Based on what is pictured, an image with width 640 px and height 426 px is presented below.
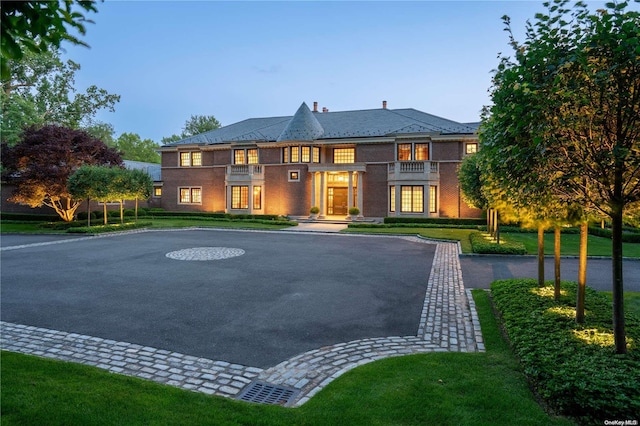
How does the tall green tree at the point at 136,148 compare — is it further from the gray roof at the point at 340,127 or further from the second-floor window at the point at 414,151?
the second-floor window at the point at 414,151

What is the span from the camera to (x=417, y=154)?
29234 millimetres

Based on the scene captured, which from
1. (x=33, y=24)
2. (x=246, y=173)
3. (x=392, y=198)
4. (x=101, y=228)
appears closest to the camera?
(x=33, y=24)

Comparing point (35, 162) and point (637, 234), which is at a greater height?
point (35, 162)

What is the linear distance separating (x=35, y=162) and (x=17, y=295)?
824 inches

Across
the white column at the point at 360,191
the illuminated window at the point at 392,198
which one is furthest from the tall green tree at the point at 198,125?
the illuminated window at the point at 392,198

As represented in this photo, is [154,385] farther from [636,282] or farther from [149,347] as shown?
[636,282]

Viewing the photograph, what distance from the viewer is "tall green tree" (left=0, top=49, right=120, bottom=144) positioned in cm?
3005

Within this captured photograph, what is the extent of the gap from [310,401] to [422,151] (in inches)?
1068

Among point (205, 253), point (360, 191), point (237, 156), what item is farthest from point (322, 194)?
point (205, 253)

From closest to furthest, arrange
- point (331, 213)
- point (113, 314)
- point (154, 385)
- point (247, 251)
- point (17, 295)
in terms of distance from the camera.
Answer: point (154, 385) < point (113, 314) < point (17, 295) < point (247, 251) < point (331, 213)

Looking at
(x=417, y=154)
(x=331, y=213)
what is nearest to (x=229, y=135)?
(x=331, y=213)

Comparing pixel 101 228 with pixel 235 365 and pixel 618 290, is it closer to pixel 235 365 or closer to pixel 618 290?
pixel 235 365

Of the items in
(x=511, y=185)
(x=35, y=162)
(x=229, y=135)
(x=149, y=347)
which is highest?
(x=229, y=135)

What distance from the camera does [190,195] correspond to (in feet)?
119
